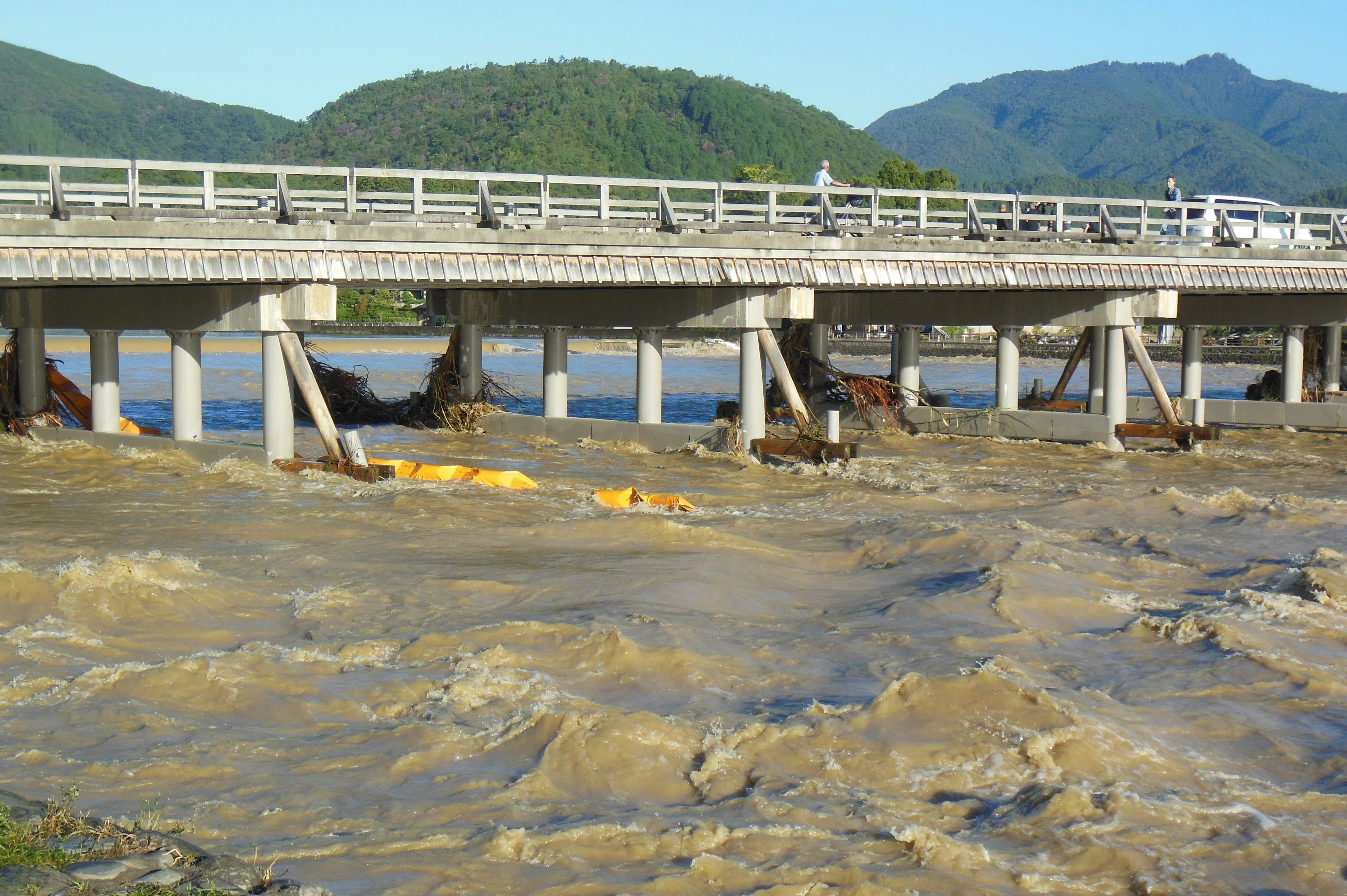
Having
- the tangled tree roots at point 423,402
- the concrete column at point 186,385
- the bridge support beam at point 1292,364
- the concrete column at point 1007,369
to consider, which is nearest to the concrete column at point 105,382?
the concrete column at point 186,385

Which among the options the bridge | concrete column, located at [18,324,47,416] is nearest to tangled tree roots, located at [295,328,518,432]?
the bridge

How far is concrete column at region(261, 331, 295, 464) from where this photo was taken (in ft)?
64.0

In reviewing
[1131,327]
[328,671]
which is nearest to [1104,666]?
[328,671]

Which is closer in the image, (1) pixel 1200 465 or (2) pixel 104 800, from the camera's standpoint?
(2) pixel 104 800

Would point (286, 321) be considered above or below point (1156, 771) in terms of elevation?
above

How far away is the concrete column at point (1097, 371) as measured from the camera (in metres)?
29.7

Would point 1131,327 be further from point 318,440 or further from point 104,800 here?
point 104,800

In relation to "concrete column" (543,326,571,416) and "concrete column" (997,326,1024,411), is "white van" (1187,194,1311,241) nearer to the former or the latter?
"concrete column" (997,326,1024,411)

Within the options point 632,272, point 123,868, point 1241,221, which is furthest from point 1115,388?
point 123,868

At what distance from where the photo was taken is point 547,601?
11.6 meters

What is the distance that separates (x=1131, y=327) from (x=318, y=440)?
1547 cm

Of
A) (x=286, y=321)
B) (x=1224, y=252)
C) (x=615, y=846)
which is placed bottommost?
(x=615, y=846)

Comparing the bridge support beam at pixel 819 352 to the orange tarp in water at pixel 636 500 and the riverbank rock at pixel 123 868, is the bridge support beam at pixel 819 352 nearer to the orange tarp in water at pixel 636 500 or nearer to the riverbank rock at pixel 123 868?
the orange tarp in water at pixel 636 500

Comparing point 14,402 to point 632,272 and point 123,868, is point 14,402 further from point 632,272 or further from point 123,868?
point 123,868
